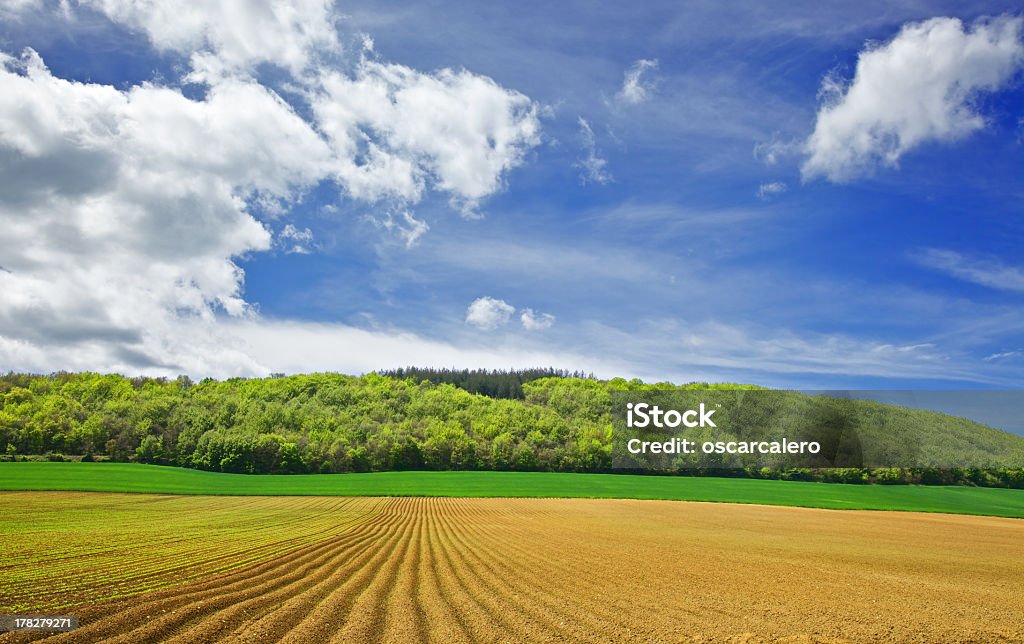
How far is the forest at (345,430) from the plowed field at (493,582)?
55233mm

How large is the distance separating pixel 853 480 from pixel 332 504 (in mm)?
71853

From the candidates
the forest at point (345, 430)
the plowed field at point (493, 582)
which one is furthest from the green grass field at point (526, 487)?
the plowed field at point (493, 582)

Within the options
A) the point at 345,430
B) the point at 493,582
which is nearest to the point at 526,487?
the point at 345,430

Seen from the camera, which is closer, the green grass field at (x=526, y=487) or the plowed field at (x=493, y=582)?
the plowed field at (x=493, y=582)

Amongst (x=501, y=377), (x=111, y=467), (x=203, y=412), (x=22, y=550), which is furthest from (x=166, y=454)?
(x=501, y=377)

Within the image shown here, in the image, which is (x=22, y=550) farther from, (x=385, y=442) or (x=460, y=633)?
(x=385, y=442)

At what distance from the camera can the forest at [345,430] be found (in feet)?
282

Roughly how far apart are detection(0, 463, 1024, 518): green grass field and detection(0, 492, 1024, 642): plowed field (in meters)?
25.1

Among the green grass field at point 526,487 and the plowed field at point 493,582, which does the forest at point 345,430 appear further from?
the plowed field at point 493,582

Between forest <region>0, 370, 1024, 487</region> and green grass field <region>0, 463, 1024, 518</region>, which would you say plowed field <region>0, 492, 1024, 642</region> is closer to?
green grass field <region>0, 463, 1024, 518</region>

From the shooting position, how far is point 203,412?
10088 centimetres

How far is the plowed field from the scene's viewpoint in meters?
12.3

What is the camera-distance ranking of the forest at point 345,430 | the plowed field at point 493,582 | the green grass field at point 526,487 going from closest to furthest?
the plowed field at point 493,582, the green grass field at point 526,487, the forest at point 345,430

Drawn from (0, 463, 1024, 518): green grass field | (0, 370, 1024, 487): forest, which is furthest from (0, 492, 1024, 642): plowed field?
(0, 370, 1024, 487): forest
